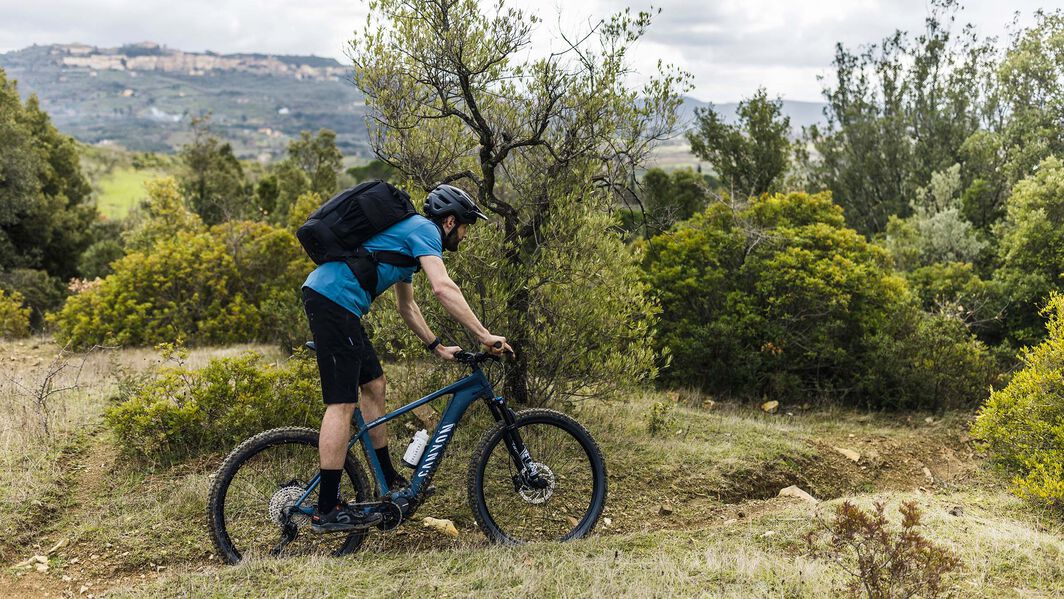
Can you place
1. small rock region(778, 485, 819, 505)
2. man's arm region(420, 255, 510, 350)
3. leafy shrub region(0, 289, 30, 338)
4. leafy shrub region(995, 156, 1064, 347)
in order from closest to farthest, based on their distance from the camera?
1. man's arm region(420, 255, 510, 350)
2. small rock region(778, 485, 819, 505)
3. leafy shrub region(995, 156, 1064, 347)
4. leafy shrub region(0, 289, 30, 338)

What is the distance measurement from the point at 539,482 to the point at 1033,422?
5.18 m

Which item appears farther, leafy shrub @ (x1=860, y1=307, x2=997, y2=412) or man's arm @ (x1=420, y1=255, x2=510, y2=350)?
leafy shrub @ (x1=860, y1=307, x2=997, y2=412)

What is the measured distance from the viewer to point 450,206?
460 cm

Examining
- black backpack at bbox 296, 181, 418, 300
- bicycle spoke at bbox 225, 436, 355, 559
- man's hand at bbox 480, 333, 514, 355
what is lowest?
bicycle spoke at bbox 225, 436, 355, 559

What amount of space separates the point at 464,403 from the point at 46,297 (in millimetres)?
21575

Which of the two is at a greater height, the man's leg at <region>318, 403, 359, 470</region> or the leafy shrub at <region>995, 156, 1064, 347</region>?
the leafy shrub at <region>995, 156, 1064, 347</region>

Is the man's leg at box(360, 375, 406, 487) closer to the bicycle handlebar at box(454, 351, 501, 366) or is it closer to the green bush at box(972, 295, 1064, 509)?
the bicycle handlebar at box(454, 351, 501, 366)

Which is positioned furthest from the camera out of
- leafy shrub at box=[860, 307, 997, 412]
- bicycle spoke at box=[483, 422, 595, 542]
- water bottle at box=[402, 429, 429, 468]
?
leafy shrub at box=[860, 307, 997, 412]

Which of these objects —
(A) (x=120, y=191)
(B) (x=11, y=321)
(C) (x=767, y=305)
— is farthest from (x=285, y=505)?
(A) (x=120, y=191)

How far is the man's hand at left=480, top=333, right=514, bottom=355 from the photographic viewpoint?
14.6 feet

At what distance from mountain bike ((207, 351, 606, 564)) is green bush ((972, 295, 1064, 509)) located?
441 cm

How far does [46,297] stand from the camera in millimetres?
21375

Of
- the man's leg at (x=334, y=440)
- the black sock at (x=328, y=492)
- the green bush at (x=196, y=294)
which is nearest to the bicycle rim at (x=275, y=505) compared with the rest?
the black sock at (x=328, y=492)

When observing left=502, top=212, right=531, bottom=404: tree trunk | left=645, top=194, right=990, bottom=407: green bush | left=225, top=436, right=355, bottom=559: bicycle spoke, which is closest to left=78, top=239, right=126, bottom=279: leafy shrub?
left=645, top=194, right=990, bottom=407: green bush
